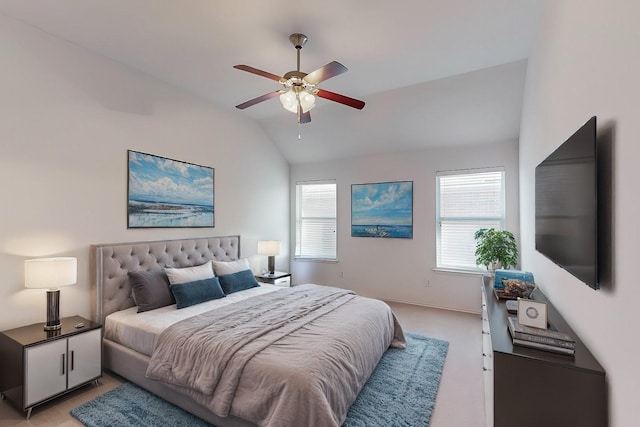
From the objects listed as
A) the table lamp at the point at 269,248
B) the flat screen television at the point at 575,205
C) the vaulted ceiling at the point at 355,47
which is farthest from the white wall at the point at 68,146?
the flat screen television at the point at 575,205

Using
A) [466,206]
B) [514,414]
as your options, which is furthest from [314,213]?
[514,414]

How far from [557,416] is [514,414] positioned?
0.55ft

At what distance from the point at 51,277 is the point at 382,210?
168 inches

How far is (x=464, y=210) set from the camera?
473 centimetres

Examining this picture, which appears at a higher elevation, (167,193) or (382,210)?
(167,193)

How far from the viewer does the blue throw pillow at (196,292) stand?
3.14 m

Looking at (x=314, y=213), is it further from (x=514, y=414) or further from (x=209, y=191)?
(x=514, y=414)

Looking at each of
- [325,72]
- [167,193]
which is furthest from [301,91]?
[167,193]

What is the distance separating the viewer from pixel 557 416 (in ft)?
4.54

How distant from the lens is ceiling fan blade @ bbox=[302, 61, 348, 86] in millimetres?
2246

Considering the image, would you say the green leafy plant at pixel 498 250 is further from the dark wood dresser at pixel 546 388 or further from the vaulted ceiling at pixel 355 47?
the dark wood dresser at pixel 546 388

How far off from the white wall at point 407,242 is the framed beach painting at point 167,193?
2.20 metres

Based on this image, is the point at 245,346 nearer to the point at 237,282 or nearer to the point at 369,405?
the point at 369,405

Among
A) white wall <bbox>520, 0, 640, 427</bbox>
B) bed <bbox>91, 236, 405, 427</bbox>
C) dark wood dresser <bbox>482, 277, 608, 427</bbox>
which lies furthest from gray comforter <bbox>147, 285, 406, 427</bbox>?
white wall <bbox>520, 0, 640, 427</bbox>
